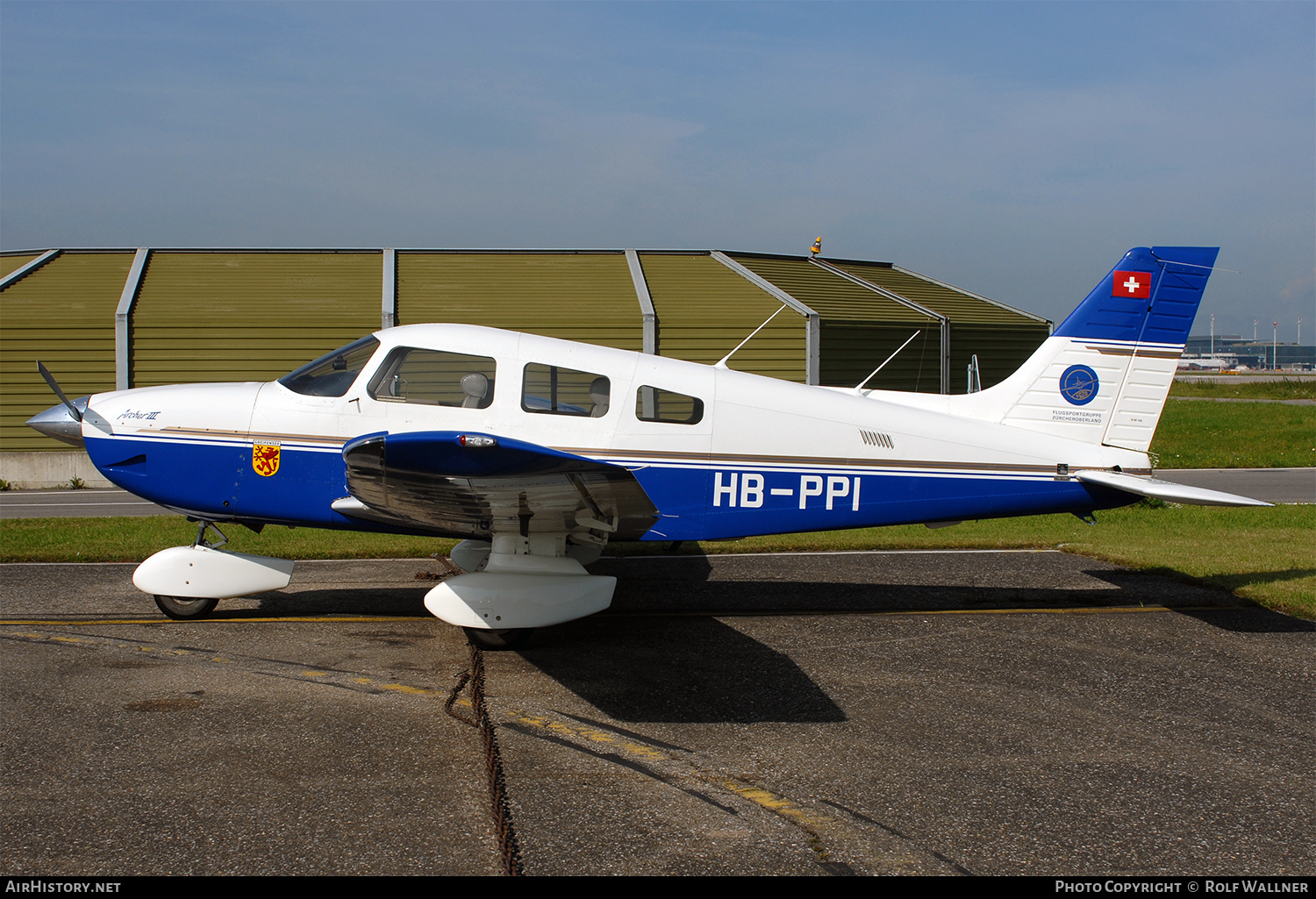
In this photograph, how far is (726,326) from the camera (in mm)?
18812

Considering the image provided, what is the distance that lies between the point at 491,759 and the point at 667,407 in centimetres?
302

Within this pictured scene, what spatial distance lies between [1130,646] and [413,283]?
16.3 m

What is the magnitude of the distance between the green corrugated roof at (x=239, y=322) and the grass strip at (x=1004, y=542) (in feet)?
21.6

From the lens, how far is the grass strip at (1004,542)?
30.0ft

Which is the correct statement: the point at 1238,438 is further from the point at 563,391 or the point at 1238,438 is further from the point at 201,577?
the point at 201,577

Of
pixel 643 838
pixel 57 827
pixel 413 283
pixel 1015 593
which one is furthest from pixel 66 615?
Result: pixel 413 283

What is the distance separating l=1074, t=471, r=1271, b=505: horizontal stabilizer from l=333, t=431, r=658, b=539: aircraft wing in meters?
3.61

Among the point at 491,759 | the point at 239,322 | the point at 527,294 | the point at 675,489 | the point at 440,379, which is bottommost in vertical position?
the point at 491,759

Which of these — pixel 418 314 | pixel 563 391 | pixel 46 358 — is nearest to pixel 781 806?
pixel 563 391

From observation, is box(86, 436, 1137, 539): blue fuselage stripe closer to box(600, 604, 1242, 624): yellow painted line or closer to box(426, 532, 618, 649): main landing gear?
box(426, 532, 618, 649): main landing gear

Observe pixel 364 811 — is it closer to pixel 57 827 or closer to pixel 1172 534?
pixel 57 827

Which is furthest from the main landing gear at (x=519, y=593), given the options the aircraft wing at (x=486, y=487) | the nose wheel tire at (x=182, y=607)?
the nose wheel tire at (x=182, y=607)
